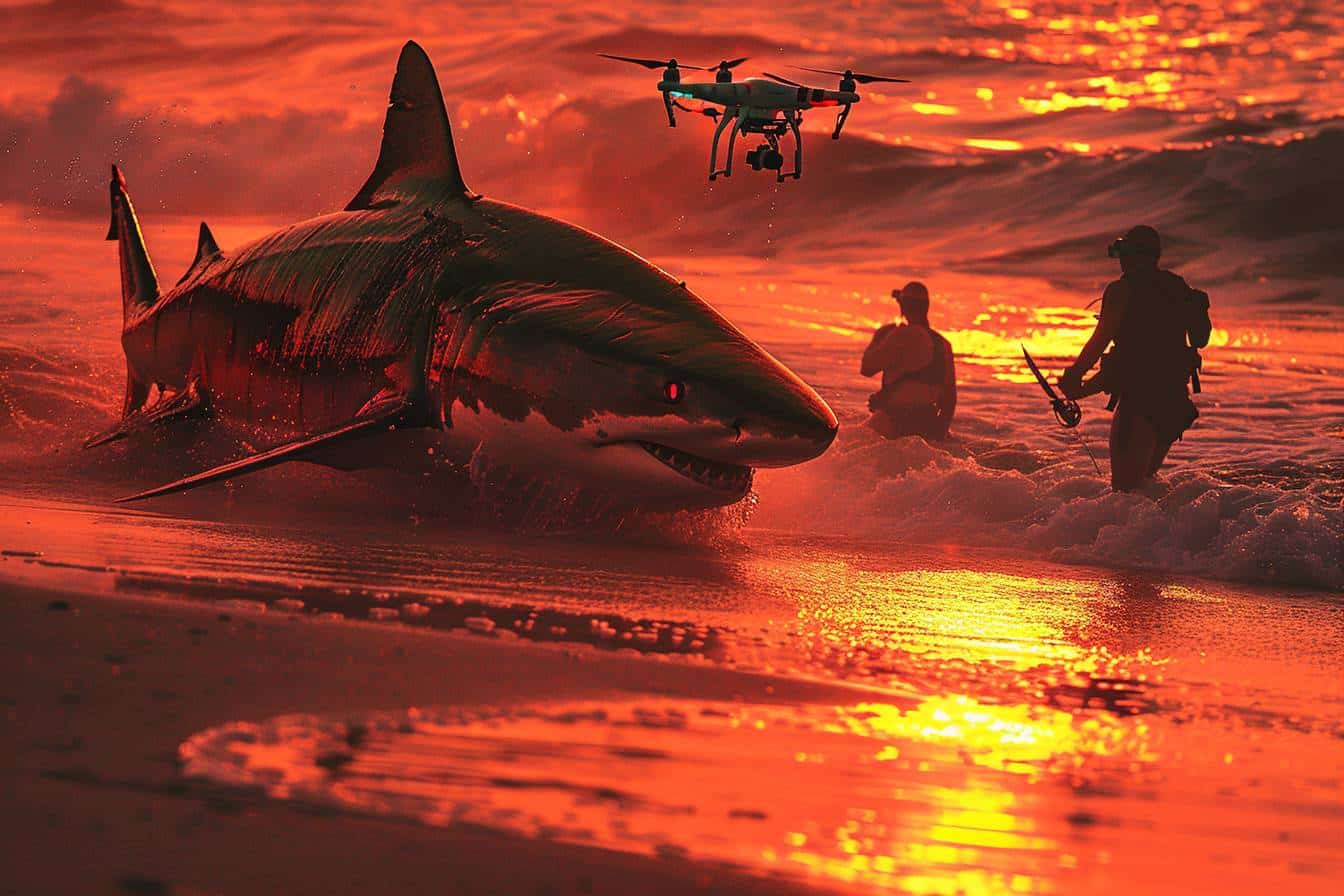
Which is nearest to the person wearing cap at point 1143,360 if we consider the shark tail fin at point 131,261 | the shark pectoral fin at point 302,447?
the shark pectoral fin at point 302,447

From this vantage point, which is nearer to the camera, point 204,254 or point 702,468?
point 702,468

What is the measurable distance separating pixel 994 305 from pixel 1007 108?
15.1m

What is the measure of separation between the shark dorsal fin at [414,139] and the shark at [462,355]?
0.04 ft

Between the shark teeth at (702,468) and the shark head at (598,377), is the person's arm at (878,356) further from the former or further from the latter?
the shark teeth at (702,468)

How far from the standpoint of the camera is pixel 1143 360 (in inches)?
528

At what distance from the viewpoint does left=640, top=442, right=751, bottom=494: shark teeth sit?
8742 mm

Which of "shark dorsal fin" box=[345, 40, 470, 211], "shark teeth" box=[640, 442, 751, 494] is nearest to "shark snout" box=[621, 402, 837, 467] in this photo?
"shark teeth" box=[640, 442, 751, 494]

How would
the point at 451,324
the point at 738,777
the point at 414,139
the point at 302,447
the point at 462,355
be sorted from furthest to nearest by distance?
the point at 414,139
the point at 451,324
the point at 462,355
the point at 302,447
the point at 738,777

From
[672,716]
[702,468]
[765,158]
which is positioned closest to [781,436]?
[702,468]

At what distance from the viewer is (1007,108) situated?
1654 inches

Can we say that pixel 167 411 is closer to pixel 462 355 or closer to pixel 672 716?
pixel 462 355

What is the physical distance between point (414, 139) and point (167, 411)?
2.50 meters

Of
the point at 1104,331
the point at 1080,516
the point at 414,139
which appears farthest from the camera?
the point at 1104,331

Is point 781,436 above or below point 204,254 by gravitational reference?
below
